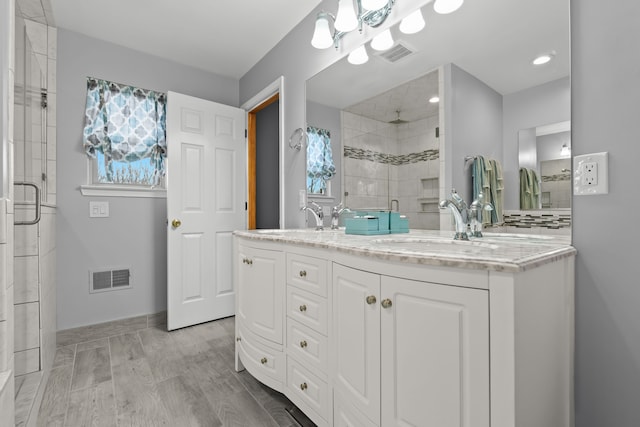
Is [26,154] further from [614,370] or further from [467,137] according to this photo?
[614,370]

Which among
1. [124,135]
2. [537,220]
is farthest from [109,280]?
[537,220]

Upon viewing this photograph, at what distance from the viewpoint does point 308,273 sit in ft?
4.29

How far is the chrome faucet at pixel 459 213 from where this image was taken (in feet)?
4.10

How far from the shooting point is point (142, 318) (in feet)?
8.70

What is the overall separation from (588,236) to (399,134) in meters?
0.95

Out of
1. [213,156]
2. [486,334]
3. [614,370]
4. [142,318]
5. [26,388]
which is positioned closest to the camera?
[486,334]

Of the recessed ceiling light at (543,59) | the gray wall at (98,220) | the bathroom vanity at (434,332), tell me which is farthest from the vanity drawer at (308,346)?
the gray wall at (98,220)

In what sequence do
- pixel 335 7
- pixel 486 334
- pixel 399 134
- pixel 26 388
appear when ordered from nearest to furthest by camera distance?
pixel 486 334, pixel 26 388, pixel 399 134, pixel 335 7

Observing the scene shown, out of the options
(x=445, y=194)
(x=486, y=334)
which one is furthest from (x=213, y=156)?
(x=486, y=334)

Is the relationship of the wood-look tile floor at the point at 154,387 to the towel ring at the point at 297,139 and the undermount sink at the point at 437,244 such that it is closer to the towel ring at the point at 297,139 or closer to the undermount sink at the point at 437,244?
the undermount sink at the point at 437,244

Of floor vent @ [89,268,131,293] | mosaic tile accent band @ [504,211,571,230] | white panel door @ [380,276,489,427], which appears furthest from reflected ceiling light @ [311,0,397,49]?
floor vent @ [89,268,131,293]

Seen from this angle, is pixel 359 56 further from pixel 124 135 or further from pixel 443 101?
pixel 124 135

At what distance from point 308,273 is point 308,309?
0.16 m

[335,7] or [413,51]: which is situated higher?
[335,7]
